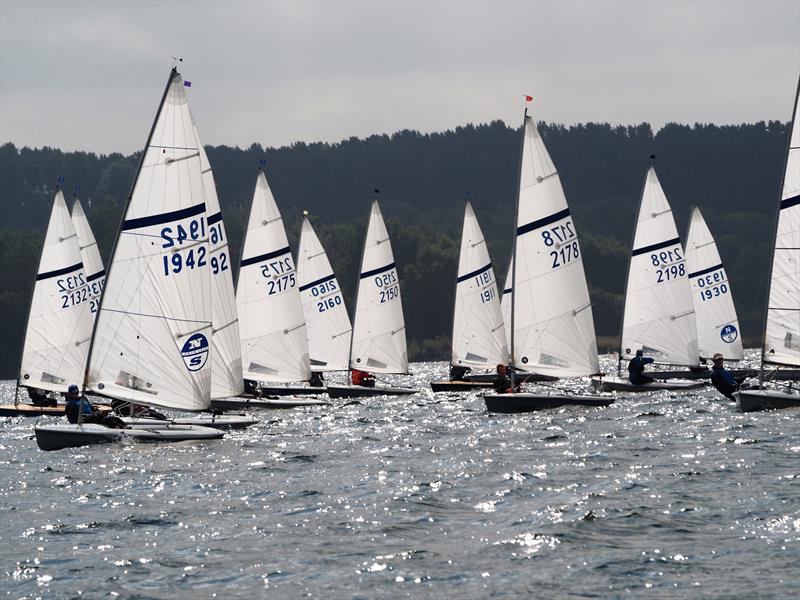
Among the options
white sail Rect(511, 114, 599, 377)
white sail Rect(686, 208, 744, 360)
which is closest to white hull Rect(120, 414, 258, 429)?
white sail Rect(511, 114, 599, 377)

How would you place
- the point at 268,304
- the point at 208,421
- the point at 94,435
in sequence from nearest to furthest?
the point at 94,435, the point at 208,421, the point at 268,304

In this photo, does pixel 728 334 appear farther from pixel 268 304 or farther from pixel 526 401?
pixel 526 401

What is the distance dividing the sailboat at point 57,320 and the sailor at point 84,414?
15.3 metres

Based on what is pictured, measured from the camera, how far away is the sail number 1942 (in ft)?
101

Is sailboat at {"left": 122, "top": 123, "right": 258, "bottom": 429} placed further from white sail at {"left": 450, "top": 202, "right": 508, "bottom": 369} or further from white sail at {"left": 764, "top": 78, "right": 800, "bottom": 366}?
white sail at {"left": 450, "top": 202, "right": 508, "bottom": 369}

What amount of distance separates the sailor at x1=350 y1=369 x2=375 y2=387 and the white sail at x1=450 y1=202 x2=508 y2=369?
3.32 meters

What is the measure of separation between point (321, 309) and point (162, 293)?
82.8 feet

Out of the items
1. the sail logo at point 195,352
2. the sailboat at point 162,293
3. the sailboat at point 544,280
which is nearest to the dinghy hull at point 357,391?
the sailboat at point 544,280

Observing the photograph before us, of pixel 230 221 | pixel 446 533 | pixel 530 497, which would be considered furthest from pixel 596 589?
pixel 230 221

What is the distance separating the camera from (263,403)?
150 ft

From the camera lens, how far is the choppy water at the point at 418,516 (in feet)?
50.4

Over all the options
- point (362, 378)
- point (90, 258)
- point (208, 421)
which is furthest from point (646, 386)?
point (90, 258)

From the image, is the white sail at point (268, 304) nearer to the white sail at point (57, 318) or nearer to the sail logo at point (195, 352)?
the white sail at point (57, 318)

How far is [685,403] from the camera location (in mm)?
41906
